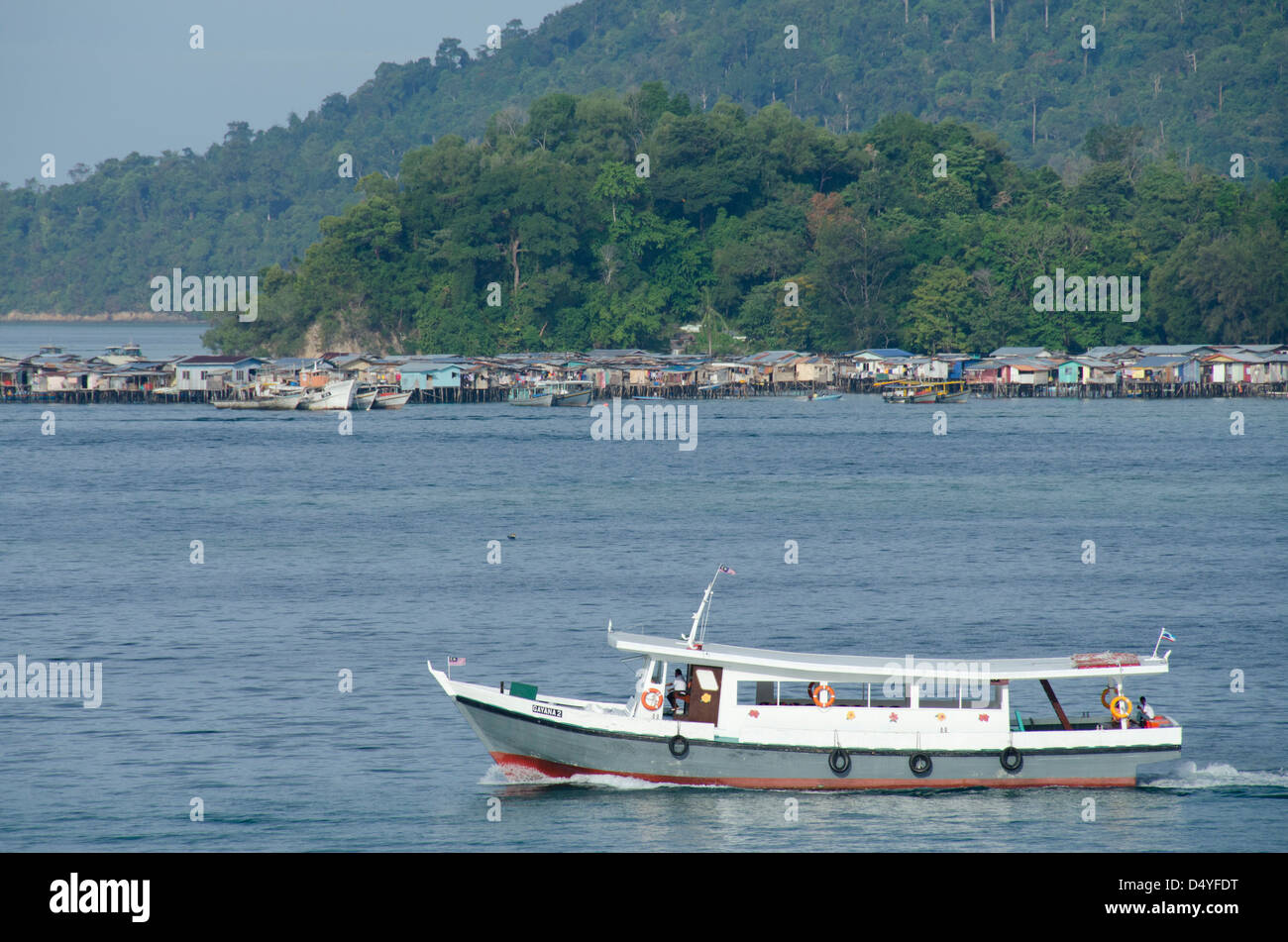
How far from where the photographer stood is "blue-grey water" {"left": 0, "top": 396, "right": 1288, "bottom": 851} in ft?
95.8

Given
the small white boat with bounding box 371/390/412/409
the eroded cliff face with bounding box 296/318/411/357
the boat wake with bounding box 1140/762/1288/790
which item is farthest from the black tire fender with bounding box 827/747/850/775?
the eroded cliff face with bounding box 296/318/411/357

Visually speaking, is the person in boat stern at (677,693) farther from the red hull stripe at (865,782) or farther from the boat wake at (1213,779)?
the boat wake at (1213,779)

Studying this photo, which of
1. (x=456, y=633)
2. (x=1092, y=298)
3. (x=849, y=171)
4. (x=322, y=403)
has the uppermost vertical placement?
(x=849, y=171)

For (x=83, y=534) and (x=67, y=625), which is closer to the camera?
(x=67, y=625)

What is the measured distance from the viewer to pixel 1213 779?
3166 cm

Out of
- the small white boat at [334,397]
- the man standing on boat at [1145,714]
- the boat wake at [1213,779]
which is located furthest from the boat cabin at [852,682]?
the small white boat at [334,397]

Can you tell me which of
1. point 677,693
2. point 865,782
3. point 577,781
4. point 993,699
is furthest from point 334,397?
point 993,699

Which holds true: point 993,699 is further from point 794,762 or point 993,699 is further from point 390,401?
point 390,401

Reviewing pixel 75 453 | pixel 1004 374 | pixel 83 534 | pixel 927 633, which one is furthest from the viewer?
pixel 1004 374

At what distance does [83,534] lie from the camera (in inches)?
2704

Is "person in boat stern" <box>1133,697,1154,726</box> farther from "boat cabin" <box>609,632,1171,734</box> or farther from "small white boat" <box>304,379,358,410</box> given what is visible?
"small white boat" <box>304,379,358,410</box>
